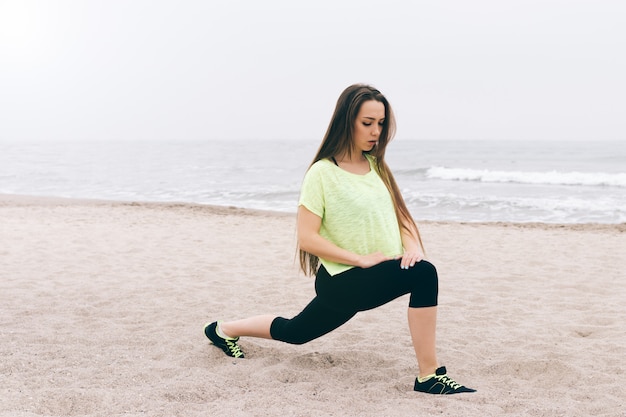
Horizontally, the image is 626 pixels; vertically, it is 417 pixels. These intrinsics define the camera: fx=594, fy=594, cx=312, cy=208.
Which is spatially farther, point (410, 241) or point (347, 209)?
point (410, 241)

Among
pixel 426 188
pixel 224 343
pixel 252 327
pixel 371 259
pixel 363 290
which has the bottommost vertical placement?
pixel 426 188

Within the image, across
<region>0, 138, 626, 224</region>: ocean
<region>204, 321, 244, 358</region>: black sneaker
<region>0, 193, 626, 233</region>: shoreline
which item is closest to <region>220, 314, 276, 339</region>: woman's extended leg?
<region>204, 321, 244, 358</region>: black sneaker

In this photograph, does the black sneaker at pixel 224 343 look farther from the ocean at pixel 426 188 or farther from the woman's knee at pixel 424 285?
the ocean at pixel 426 188

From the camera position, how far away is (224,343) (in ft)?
12.1

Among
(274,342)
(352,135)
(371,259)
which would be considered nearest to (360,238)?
(371,259)

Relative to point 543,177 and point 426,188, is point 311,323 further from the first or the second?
point 543,177

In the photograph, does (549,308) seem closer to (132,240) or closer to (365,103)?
(365,103)

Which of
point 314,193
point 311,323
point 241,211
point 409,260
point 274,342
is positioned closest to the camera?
point 409,260

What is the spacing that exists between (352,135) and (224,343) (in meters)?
1.55

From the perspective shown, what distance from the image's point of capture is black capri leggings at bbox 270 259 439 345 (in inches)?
117

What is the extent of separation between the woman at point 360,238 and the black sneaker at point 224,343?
0.62 meters

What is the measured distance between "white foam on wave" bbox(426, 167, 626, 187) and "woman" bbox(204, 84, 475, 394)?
2151 centimetres

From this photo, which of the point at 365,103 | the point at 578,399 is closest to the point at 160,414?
the point at 365,103

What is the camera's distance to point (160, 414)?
277cm
